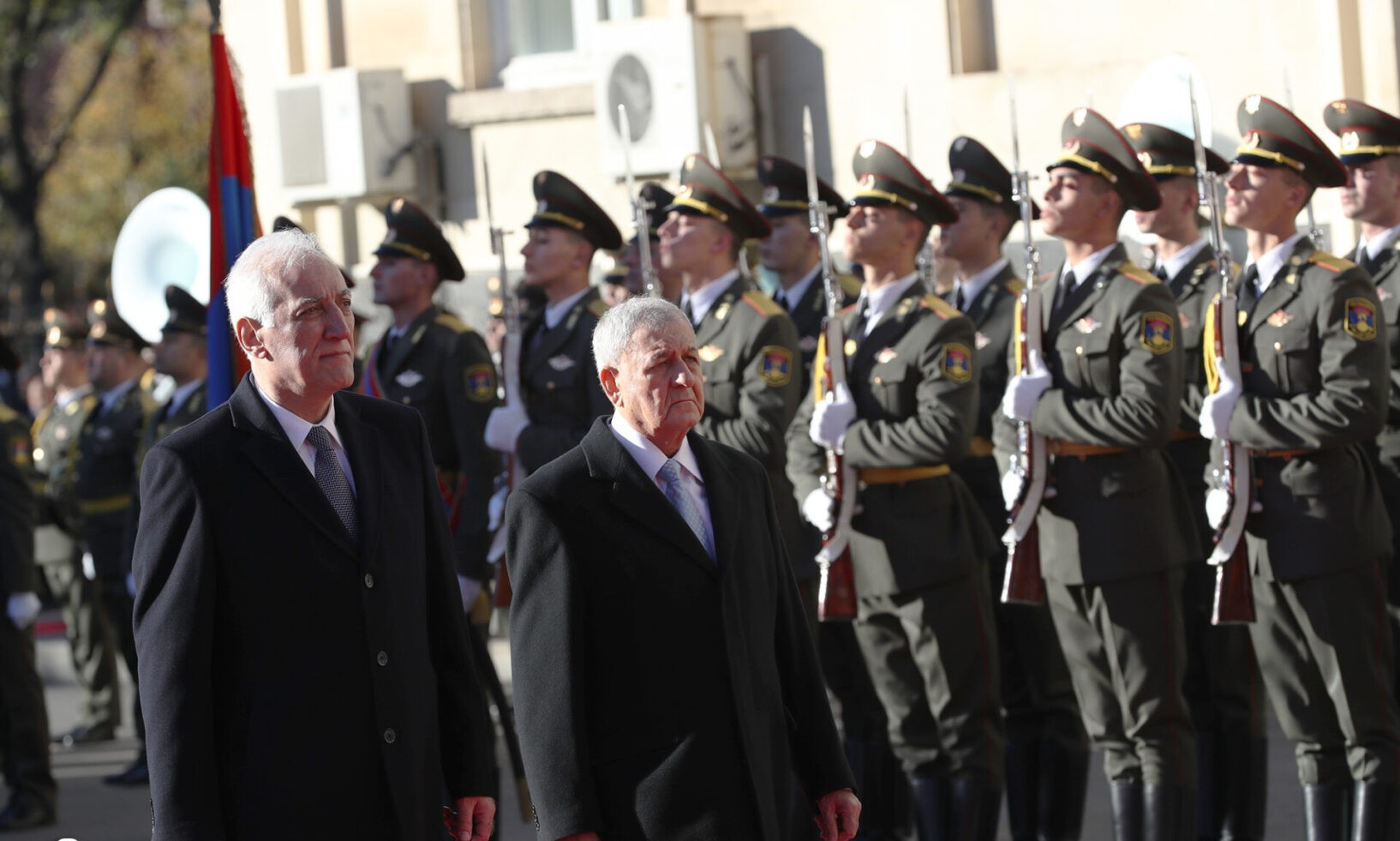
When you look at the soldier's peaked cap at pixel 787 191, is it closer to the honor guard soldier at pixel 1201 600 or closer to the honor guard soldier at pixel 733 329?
the honor guard soldier at pixel 733 329

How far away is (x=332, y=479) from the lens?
3902mm

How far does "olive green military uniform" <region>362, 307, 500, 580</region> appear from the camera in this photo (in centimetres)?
727

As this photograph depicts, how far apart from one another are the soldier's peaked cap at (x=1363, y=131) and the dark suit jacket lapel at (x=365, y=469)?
3.70 metres

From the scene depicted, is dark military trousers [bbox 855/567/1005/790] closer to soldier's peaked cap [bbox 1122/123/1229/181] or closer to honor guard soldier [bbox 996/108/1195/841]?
honor guard soldier [bbox 996/108/1195/841]

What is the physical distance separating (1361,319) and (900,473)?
1.40 meters

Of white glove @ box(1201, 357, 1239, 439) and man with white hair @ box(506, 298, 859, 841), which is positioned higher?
white glove @ box(1201, 357, 1239, 439)

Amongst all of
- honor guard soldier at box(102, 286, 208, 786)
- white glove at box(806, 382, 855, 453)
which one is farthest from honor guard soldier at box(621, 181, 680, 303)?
white glove at box(806, 382, 855, 453)

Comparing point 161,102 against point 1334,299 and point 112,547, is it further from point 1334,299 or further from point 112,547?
point 1334,299

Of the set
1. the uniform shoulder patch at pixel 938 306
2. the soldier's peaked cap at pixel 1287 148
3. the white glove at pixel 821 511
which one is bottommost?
the white glove at pixel 821 511

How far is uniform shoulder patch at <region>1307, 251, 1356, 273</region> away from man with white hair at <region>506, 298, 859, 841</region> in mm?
2368

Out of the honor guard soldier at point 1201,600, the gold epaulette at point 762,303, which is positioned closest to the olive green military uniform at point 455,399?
the gold epaulette at point 762,303

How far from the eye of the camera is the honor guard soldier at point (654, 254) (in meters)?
8.59

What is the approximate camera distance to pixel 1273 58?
30.9ft

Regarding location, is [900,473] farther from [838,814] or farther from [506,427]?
[838,814]
